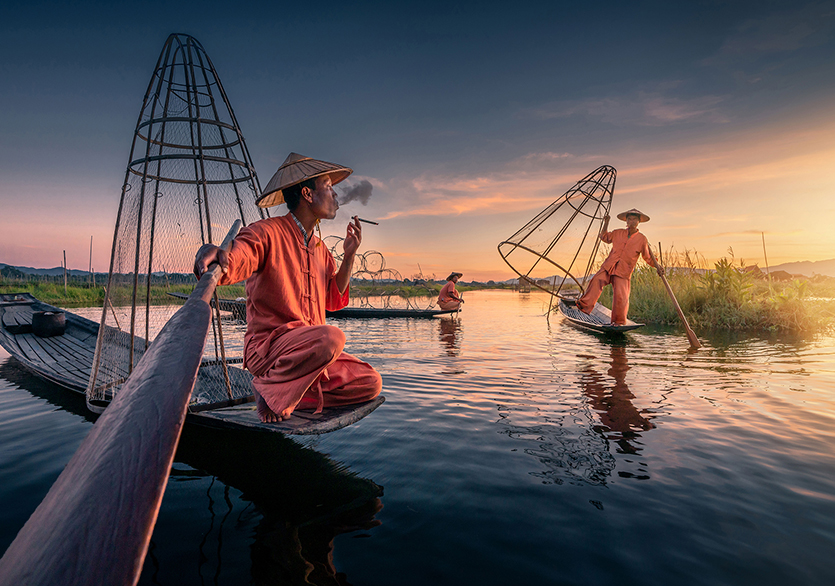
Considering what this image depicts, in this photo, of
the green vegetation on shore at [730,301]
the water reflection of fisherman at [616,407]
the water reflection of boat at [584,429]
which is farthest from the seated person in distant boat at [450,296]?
the water reflection of boat at [584,429]

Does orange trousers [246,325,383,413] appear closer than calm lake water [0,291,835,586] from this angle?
No

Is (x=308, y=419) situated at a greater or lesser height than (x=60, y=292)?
lesser

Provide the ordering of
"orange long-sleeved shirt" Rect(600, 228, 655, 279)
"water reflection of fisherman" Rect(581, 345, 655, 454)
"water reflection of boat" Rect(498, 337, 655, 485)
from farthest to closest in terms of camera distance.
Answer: "orange long-sleeved shirt" Rect(600, 228, 655, 279) < "water reflection of fisherman" Rect(581, 345, 655, 454) < "water reflection of boat" Rect(498, 337, 655, 485)

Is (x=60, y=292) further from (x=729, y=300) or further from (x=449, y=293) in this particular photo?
(x=729, y=300)

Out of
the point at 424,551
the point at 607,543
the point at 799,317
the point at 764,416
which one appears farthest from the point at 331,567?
the point at 799,317

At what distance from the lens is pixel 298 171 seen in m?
2.73

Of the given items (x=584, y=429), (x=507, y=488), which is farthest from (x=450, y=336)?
(x=507, y=488)

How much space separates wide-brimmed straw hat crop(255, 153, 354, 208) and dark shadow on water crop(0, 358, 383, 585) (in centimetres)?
182

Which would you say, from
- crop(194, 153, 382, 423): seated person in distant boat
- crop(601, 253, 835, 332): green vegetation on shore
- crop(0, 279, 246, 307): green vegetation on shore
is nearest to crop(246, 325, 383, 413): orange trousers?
crop(194, 153, 382, 423): seated person in distant boat

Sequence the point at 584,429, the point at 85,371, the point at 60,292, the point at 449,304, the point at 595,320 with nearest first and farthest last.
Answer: the point at 584,429, the point at 85,371, the point at 595,320, the point at 449,304, the point at 60,292

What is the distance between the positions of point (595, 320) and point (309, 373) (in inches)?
388

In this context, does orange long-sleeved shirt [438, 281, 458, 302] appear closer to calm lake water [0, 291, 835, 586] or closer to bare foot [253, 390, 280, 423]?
calm lake water [0, 291, 835, 586]

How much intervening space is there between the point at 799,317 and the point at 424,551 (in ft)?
35.1

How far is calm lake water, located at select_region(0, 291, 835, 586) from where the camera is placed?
1.79 metres
